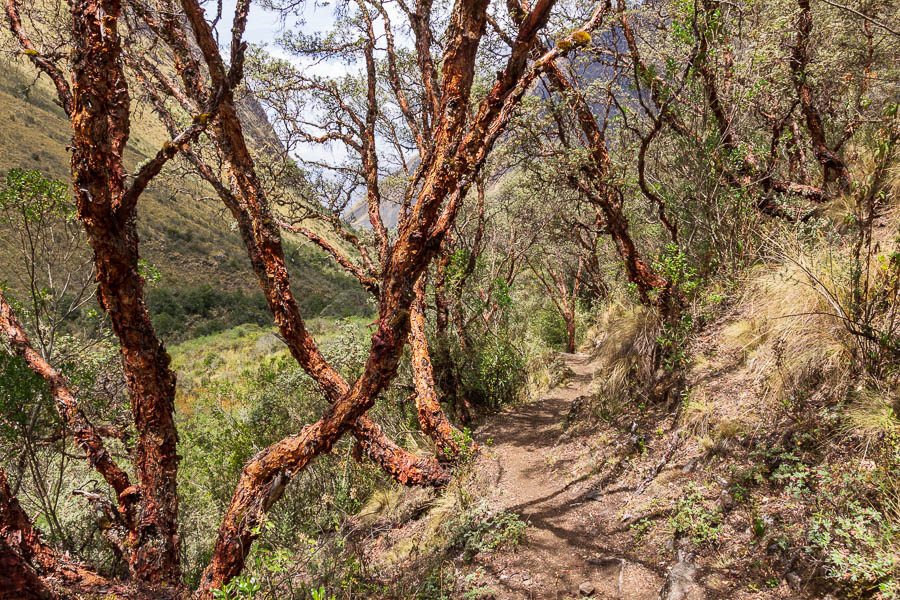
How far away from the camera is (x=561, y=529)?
11.6 feet

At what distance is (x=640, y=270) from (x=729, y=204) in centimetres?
119

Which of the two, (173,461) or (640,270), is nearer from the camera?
(173,461)

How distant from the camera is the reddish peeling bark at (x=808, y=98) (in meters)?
4.84

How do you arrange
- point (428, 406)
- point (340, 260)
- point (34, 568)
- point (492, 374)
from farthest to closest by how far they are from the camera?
point (492, 374)
point (340, 260)
point (428, 406)
point (34, 568)

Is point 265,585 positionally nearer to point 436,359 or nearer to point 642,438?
point 642,438

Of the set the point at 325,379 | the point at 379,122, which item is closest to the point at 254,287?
the point at 379,122

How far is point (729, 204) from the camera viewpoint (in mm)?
4680

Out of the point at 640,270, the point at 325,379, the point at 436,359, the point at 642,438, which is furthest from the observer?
the point at 436,359

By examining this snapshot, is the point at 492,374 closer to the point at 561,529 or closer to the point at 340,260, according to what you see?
the point at 340,260

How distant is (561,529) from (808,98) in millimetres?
5847

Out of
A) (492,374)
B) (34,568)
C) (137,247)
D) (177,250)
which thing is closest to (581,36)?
(137,247)

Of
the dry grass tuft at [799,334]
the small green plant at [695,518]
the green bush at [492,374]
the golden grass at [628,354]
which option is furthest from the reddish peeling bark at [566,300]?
the small green plant at [695,518]

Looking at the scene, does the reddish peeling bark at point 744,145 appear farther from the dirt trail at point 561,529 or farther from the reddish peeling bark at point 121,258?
the reddish peeling bark at point 121,258

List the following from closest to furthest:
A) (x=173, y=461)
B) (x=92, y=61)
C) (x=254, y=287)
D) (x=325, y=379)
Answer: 1. (x=92, y=61)
2. (x=173, y=461)
3. (x=325, y=379)
4. (x=254, y=287)
